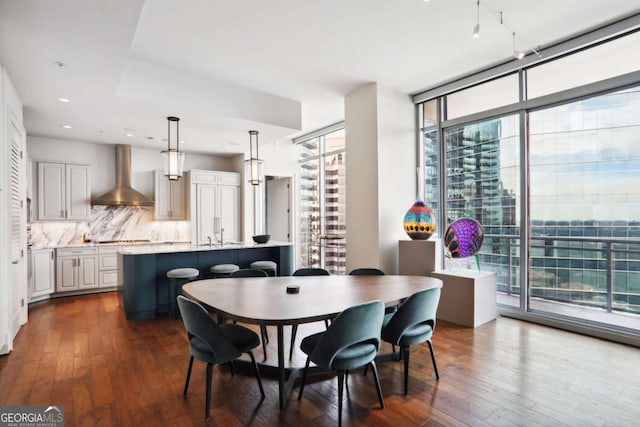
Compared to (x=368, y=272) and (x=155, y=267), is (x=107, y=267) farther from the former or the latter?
(x=368, y=272)

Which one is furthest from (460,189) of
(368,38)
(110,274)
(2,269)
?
(110,274)

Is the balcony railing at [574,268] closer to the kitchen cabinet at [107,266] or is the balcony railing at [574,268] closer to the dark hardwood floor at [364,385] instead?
the dark hardwood floor at [364,385]

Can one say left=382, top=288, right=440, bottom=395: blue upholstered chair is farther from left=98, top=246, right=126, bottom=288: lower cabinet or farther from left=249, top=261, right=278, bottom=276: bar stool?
left=98, top=246, right=126, bottom=288: lower cabinet

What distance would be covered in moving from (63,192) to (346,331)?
19.8ft

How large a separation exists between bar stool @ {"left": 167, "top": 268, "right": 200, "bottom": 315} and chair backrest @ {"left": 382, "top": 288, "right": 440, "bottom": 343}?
9.21ft

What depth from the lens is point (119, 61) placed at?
308cm

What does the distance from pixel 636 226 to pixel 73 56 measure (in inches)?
215

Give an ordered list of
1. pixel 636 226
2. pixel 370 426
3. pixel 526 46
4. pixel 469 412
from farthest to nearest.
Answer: pixel 526 46
pixel 636 226
pixel 469 412
pixel 370 426

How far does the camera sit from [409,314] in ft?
7.68

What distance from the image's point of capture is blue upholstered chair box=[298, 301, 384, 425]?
6.43 ft

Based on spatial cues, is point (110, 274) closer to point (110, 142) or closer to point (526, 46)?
point (110, 142)

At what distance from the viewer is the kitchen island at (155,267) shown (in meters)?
4.30

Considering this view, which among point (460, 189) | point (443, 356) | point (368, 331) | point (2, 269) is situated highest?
point (460, 189)

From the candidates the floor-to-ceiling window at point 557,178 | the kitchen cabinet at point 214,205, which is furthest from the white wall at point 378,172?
the kitchen cabinet at point 214,205
